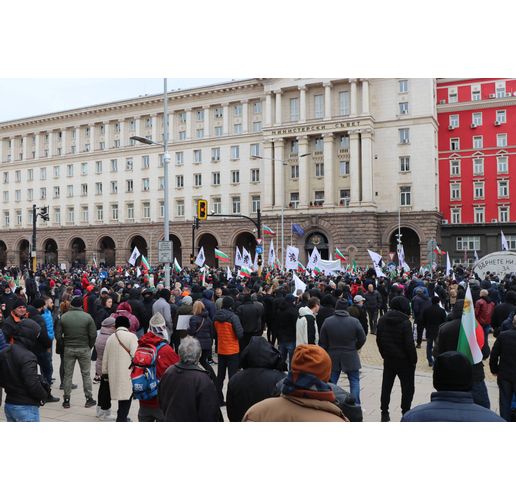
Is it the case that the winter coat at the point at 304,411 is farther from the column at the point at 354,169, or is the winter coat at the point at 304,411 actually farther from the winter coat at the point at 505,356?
the column at the point at 354,169

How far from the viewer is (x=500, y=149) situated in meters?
50.7

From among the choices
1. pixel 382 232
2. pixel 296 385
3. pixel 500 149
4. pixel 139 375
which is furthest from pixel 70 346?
pixel 500 149

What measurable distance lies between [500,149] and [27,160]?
54.9 m

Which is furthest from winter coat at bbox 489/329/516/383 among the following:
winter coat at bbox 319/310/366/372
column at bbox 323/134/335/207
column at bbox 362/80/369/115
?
column at bbox 362/80/369/115

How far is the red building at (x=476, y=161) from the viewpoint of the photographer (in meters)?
50.1

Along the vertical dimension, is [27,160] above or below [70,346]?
above

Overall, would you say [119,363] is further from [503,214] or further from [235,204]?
[503,214]

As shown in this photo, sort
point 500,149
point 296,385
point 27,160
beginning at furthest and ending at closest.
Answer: point 27,160 < point 500,149 < point 296,385

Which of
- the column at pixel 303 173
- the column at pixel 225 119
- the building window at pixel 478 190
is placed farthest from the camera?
the column at pixel 225 119

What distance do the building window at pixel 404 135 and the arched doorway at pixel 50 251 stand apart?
141ft

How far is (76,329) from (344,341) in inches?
171

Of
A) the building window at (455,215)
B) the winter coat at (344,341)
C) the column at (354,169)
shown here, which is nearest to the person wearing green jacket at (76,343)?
the winter coat at (344,341)

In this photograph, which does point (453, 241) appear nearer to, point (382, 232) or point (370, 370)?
point (382, 232)

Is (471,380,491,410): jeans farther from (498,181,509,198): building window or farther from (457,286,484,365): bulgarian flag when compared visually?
(498,181,509,198): building window
